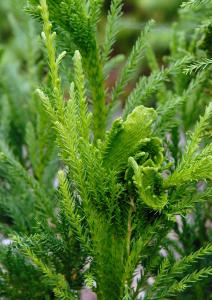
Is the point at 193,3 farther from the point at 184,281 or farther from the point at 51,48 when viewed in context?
the point at 184,281

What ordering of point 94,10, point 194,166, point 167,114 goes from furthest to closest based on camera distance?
point 167,114, point 94,10, point 194,166

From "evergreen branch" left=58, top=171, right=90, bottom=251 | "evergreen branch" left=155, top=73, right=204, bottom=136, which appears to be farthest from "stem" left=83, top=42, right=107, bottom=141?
"evergreen branch" left=58, top=171, right=90, bottom=251

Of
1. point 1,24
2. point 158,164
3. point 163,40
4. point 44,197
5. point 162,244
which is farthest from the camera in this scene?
point 1,24

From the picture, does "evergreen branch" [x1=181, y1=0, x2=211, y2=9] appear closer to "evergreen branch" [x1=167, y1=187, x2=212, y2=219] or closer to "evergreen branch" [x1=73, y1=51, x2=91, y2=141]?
"evergreen branch" [x1=73, y1=51, x2=91, y2=141]

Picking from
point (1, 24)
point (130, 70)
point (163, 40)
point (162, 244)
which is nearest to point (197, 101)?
point (130, 70)

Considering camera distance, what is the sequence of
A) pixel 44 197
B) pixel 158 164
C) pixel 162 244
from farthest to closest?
pixel 44 197
pixel 162 244
pixel 158 164

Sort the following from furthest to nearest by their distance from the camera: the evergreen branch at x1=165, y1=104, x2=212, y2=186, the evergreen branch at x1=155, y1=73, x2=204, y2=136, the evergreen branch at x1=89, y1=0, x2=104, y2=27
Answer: the evergreen branch at x1=155, y1=73, x2=204, y2=136
the evergreen branch at x1=89, y1=0, x2=104, y2=27
the evergreen branch at x1=165, y1=104, x2=212, y2=186

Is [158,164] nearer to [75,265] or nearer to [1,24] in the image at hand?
[75,265]

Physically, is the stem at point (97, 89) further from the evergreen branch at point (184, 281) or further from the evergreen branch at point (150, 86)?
the evergreen branch at point (184, 281)

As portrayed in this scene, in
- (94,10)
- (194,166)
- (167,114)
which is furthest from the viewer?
(167,114)

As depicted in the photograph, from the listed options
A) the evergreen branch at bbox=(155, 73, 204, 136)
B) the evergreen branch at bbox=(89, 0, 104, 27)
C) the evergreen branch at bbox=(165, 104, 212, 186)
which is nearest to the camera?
the evergreen branch at bbox=(165, 104, 212, 186)

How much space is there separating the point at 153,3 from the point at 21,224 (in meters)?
3.59

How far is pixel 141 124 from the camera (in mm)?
761

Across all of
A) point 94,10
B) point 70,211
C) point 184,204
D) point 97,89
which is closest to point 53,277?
point 70,211
